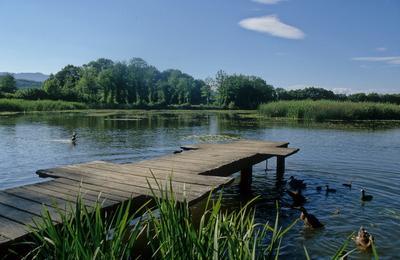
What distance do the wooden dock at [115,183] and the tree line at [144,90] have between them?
75574 mm

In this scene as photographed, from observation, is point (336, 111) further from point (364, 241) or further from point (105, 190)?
point (105, 190)

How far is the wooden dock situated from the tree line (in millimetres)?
75574

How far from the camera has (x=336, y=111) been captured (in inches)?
1734

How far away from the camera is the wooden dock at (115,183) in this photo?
15.4ft

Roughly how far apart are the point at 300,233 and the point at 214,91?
4240 inches

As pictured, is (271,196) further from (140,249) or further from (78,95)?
(78,95)

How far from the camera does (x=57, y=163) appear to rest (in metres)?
14.4

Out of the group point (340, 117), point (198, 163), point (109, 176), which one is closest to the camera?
point (109, 176)

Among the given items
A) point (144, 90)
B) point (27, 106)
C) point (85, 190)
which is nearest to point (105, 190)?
point (85, 190)

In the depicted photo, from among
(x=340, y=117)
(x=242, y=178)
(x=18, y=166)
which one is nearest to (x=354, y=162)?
(x=242, y=178)

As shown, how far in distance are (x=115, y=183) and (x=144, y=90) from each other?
3704 inches

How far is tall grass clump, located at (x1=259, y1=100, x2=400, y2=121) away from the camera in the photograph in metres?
43.7

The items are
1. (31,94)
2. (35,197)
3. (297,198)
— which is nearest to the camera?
(35,197)

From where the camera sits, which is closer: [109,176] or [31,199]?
[31,199]
